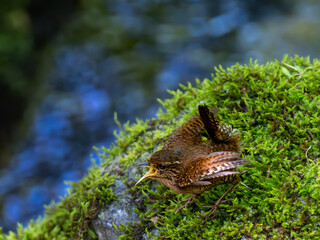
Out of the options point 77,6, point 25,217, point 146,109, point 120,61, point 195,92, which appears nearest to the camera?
point 195,92

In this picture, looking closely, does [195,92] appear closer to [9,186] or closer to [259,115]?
[259,115]

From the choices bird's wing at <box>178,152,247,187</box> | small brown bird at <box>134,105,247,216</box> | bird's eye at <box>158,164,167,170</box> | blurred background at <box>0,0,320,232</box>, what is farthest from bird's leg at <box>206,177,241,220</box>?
blurred background at <box>0,0,320,232</box>

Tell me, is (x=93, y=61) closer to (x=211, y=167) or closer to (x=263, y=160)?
(x=263, y=160)

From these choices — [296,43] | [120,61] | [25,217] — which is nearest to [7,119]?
[25,217]

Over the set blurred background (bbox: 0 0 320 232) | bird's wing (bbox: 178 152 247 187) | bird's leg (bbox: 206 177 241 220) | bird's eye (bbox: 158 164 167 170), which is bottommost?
bird's leg (bbox: 206 177 241 220)

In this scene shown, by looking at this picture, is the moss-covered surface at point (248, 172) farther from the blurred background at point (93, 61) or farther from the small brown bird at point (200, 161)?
the blurred background at point (93, 61)

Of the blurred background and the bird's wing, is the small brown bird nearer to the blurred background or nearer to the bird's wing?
the bird's wing
